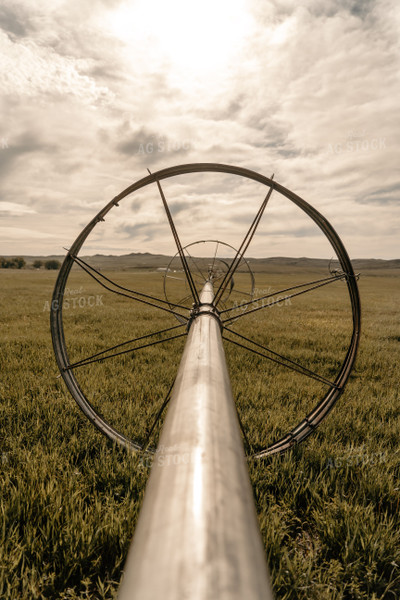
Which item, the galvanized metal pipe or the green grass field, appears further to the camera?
the green grass field

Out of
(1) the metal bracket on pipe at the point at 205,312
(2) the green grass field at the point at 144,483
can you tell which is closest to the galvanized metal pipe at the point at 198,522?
(2) the green grass field at the point at 144,483

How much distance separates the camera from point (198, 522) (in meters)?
0.71

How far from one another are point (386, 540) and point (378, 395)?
8.35 feet

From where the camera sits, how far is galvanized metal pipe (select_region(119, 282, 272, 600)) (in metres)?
0.61

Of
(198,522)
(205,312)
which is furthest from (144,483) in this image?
(198,522)

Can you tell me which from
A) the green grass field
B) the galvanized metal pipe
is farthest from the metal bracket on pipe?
the galvanized metal pipe

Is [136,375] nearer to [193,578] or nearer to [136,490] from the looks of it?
[136,490]

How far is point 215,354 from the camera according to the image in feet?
5.40

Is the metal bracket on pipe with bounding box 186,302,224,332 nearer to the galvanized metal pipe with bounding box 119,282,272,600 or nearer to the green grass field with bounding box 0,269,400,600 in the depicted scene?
the green grass field with bounding box 0,269,400,600

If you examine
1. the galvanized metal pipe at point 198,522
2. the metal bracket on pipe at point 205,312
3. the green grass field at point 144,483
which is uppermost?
the metal bracket on pipe at point 205,312

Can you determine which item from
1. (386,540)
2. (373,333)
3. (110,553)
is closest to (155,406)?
(110,553)

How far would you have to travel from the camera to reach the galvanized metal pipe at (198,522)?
0.61 metres

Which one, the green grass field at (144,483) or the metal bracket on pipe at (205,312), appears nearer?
the green grass field at (144,483)

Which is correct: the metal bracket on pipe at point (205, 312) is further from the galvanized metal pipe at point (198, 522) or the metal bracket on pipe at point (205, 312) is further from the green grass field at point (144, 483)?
the galvanized metal pipe at point (198, 522)
